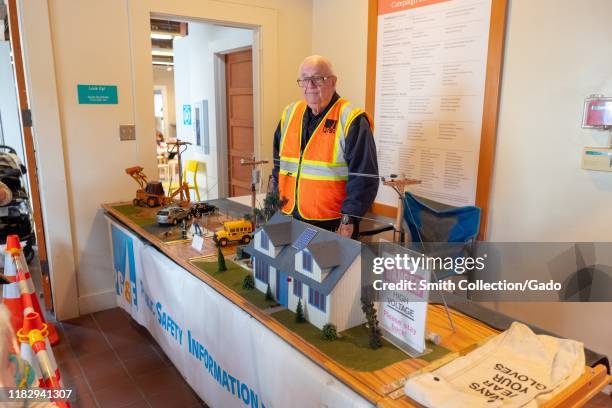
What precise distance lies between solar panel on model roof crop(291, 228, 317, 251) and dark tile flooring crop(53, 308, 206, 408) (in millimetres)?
1316

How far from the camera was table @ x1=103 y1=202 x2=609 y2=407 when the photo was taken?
3.92 feet

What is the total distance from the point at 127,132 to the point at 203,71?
208cm

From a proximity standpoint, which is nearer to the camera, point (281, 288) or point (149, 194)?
point (281, 288)

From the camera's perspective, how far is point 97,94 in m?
3.13

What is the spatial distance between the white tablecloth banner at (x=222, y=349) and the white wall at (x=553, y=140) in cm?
181

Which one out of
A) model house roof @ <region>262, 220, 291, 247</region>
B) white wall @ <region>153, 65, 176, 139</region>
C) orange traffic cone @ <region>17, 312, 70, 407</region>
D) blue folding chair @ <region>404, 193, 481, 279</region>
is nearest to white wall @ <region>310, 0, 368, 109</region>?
blue folding chair @ <region>404, 193, 481, 279</region>

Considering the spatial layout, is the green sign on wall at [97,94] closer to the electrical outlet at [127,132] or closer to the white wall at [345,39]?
the electrical outlet at [127,132]

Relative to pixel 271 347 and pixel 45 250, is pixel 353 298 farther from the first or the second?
pixel 45 250

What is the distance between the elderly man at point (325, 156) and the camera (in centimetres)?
222

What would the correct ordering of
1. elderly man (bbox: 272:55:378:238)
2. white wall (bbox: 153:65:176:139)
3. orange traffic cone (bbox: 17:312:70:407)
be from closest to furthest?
1. orange traffic cone (bbox: 17:312:70:407)
2. elderly man (bbox: 272:55:378:238)
3. white wall (bbox: 153:65:176:139)

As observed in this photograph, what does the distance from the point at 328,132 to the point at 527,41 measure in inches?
49.6

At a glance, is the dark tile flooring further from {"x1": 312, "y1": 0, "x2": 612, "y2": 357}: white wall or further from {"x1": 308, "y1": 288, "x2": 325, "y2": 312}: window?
{"x1": 312, "y1": 0, "x2": 612, "y2": 357}: white wall

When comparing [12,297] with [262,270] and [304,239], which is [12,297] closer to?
[262,270]

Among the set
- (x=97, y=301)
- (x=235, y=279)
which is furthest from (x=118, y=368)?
(x=235, y=279)
